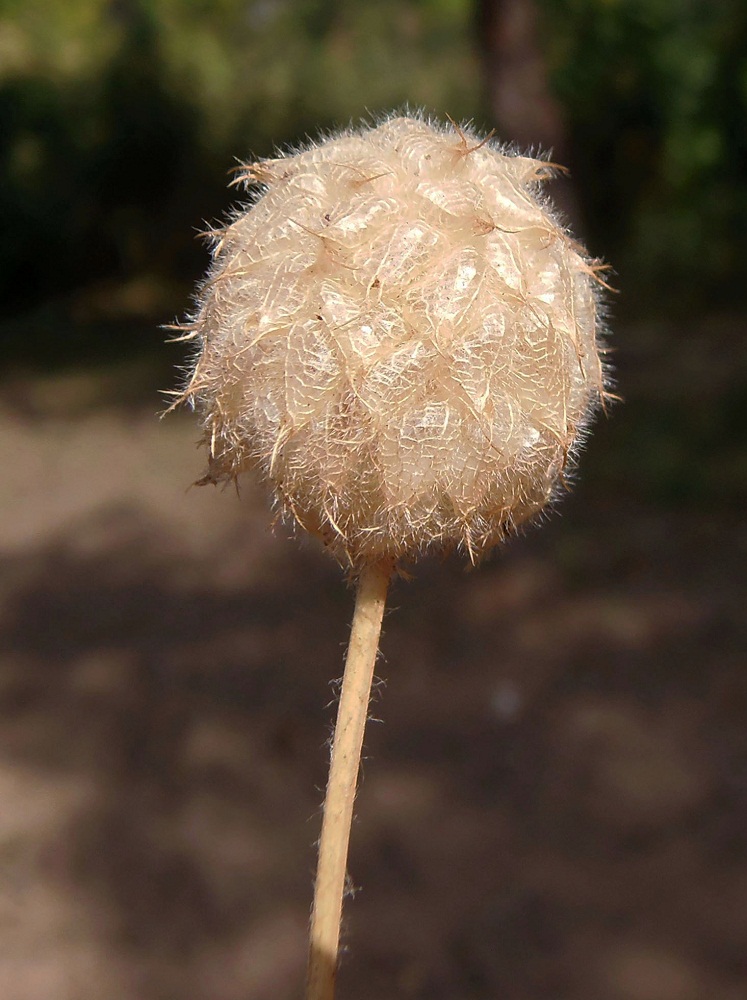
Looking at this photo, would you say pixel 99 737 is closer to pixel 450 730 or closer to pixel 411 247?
pixel 450 730

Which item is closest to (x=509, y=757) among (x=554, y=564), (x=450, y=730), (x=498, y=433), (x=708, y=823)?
(x=450, y=730)

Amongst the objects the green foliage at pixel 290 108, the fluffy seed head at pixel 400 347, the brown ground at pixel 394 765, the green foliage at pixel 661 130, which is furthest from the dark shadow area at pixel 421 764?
the green foliage at pixel 290 108

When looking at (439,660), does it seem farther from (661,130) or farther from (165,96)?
(165,96)

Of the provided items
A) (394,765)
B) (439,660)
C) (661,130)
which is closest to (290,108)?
(661,130)

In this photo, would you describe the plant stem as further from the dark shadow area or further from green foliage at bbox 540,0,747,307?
green foliage at bbox 540,0,747,307

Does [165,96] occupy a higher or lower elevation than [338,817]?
lower

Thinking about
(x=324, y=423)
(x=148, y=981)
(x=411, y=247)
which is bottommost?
(x=148, y=981)
